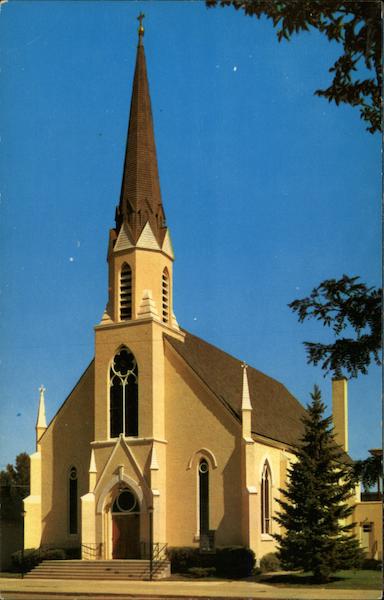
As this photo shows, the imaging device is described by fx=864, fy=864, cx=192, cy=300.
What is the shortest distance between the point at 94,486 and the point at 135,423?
3.26 m

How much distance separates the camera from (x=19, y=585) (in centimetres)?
3005

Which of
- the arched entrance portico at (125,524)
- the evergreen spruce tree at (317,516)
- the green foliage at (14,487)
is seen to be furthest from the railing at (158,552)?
the green foliage at (14,487)

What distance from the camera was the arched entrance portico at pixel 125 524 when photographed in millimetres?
36281

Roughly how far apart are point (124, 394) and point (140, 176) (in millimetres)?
9998

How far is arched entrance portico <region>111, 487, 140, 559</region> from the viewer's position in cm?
3628

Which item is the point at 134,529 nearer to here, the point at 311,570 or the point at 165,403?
the point at 165,403

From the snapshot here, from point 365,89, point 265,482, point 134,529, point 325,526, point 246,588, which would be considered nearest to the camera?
point 365,89

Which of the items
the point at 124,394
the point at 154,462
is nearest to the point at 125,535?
the point at 154,462

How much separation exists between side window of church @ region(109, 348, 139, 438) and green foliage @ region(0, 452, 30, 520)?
11835 millimetres

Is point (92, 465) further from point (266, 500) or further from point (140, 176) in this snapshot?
point (140, 176)

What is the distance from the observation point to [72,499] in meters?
38.8

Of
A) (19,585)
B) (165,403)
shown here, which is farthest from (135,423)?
(19,585)

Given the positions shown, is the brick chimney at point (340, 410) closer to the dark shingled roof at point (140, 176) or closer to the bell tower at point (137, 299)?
the bell tower at point (137, 299)

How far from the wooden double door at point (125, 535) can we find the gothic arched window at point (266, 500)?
215 inches
